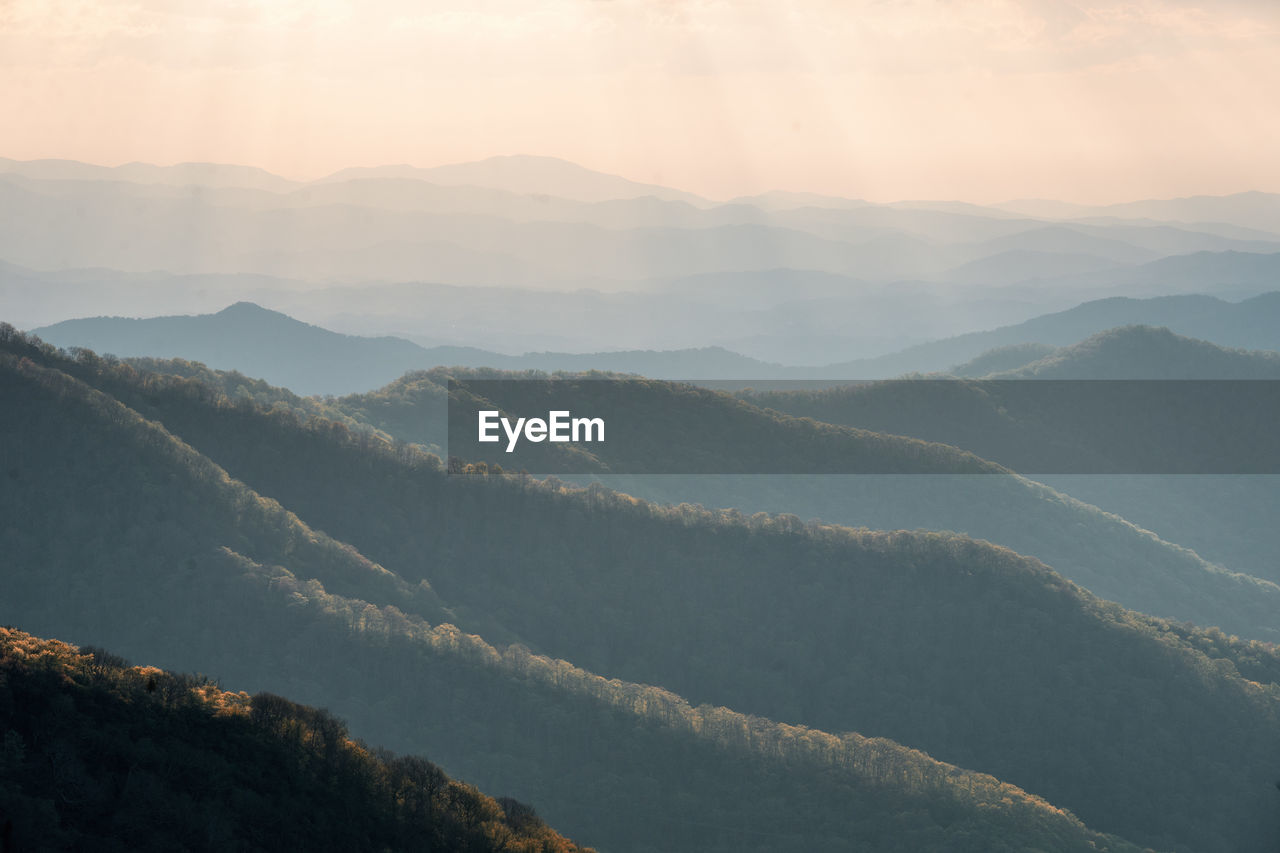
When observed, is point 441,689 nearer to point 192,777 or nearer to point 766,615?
point 766,615

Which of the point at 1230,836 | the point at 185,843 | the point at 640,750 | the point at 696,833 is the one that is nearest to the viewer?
the point at 185,843

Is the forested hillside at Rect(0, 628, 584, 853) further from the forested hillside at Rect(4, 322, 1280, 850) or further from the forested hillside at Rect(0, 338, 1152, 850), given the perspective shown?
the forested hillside at Rect(4, 322, 1280, 850)

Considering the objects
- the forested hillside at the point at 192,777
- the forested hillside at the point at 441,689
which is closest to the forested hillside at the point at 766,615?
the forested hillside at the point at 441,689

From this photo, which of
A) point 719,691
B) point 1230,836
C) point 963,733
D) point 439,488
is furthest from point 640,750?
point 1230,836

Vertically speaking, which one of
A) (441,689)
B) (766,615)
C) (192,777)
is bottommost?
(441,689)

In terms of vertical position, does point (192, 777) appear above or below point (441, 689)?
above

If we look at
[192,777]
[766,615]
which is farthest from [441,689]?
[192,777]

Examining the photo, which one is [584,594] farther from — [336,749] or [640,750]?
[336,749]
